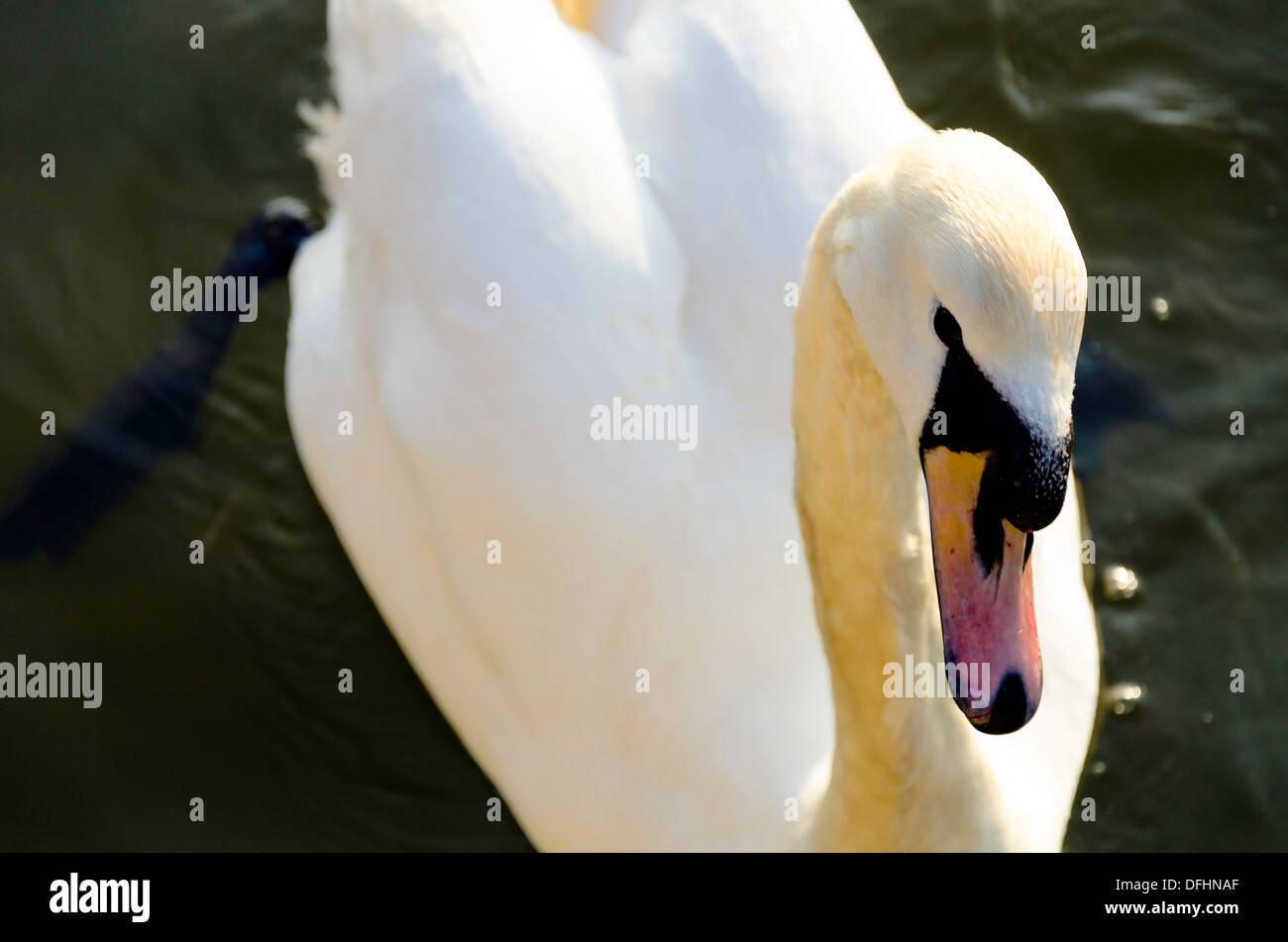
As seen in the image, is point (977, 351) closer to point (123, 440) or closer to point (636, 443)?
point (636, 443)

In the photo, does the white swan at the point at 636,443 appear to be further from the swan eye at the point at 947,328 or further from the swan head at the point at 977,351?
the swan eye at the point at 947,328

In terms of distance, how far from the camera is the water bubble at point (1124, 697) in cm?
395

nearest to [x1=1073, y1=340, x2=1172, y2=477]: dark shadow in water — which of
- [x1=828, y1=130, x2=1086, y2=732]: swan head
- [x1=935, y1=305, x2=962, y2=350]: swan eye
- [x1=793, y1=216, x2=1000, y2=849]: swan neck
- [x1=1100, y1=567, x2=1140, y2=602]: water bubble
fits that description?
[x1=1100, y1=567, x2=1140, y2=602]: water bubble

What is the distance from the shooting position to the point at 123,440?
4438 millimetres

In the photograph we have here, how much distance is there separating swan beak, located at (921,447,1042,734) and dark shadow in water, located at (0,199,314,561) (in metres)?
2.87

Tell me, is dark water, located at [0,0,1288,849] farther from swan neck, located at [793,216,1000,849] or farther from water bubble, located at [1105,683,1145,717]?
swan neck, located at [793,216,1000,849]

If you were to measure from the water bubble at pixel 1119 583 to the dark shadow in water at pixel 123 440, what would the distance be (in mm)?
2591

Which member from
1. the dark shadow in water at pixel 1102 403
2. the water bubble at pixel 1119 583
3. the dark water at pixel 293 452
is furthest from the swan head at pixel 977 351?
the dark shadow in water at pixel 1102 403

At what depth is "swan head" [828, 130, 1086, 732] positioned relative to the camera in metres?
1.94

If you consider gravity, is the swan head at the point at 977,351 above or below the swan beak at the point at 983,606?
above

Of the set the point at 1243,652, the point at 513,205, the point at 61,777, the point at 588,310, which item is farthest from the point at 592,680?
the point at 1243,652

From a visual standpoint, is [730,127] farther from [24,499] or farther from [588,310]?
[24,499]

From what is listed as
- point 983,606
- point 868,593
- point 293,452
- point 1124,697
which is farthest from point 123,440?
point 983,606

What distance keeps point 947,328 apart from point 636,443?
1.12 metres
